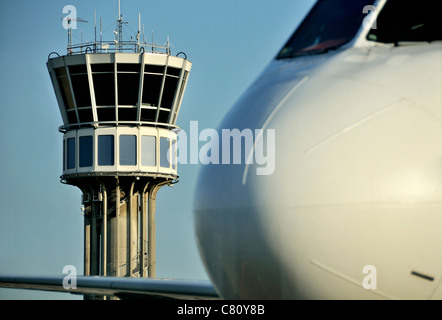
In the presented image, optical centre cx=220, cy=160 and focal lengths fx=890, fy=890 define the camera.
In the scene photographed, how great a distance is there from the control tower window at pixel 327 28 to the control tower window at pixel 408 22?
0.23m

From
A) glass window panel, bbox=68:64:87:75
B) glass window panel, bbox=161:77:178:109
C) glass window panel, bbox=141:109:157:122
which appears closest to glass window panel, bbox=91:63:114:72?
glass window panel, bbox=68:64:87:75

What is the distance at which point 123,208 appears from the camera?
44594 mm

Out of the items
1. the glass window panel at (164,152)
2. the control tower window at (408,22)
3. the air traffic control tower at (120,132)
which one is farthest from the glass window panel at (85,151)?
the control tower window at (408,22)

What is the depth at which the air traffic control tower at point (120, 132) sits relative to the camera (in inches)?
1657

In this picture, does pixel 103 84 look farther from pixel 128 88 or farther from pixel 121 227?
pixel 121 227

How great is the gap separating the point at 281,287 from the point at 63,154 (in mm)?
36983

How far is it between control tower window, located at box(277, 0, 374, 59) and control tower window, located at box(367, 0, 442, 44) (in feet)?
0.76

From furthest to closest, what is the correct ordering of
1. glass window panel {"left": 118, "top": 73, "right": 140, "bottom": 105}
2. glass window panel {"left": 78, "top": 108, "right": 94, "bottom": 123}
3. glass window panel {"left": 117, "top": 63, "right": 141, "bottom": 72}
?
glass window panel {"left": 78, "top": 108, "right": 94, "bottom": 123}, glass window panel {"left": 118, "top": 73, "right": 140, "bottom": 105}, glass window panel {"left": 117, "top": 63, "right": 141, "bottom": 72}

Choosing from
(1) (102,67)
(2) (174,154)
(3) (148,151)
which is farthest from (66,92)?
(2) (174,154)

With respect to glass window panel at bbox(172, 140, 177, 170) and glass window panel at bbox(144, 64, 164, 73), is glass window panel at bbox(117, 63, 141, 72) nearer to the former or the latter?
glass window panel at bbox(144, 64, 164, 73)

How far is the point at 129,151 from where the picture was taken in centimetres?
4216

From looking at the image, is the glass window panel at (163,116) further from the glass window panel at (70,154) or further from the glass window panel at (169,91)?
the glass window panel at (70,154)

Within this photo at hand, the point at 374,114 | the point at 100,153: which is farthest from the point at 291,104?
the point at 100,153

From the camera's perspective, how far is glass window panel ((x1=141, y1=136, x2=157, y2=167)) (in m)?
42.4
